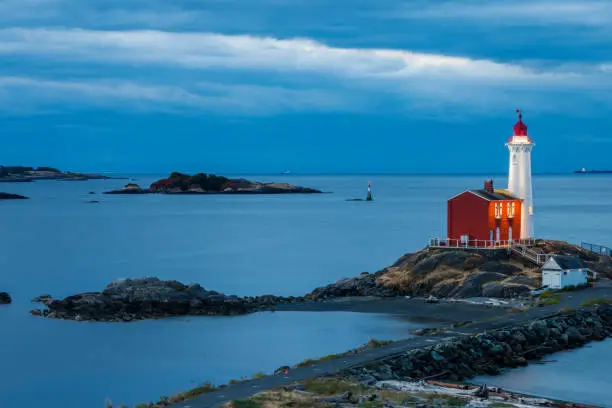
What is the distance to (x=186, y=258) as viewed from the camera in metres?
61.9

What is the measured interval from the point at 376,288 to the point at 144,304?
10.2 metres

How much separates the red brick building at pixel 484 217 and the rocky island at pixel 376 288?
5.19ft

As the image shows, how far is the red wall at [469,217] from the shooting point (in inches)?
1615

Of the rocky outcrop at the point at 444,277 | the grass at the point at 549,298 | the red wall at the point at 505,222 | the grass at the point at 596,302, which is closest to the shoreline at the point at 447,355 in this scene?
the grass at the point at 596,302

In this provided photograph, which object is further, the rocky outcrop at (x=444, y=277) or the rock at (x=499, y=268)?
the rock at (x=499, y=268)

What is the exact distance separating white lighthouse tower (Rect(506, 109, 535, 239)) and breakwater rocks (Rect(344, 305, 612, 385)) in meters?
12.7

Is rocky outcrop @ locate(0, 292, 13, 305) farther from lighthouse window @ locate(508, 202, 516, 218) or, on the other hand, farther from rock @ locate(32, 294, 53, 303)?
lighthouse window @ locate(508, 202, 516, 218)

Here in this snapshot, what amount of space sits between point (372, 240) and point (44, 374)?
4667cm

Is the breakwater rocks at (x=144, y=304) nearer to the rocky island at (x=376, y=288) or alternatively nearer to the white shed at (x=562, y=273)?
the rocky island at (x=376, y=288)

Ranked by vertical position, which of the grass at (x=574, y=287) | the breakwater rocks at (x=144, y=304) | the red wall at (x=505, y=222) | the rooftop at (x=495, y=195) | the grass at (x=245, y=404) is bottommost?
the breakwater rocks at (x=144, y=304)

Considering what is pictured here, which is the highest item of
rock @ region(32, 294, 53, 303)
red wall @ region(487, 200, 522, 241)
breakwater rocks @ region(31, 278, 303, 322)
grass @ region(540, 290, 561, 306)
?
red wall @ region(487, 200, 522, 241)

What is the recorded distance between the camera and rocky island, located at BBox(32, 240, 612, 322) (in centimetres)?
3466

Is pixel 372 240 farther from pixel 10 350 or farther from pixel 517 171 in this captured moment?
pixel 10 350

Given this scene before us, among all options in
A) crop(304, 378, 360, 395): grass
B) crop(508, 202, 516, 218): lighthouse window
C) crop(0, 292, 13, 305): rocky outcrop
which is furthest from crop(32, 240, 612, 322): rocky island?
crop(304, 378, 360, 395): grass
